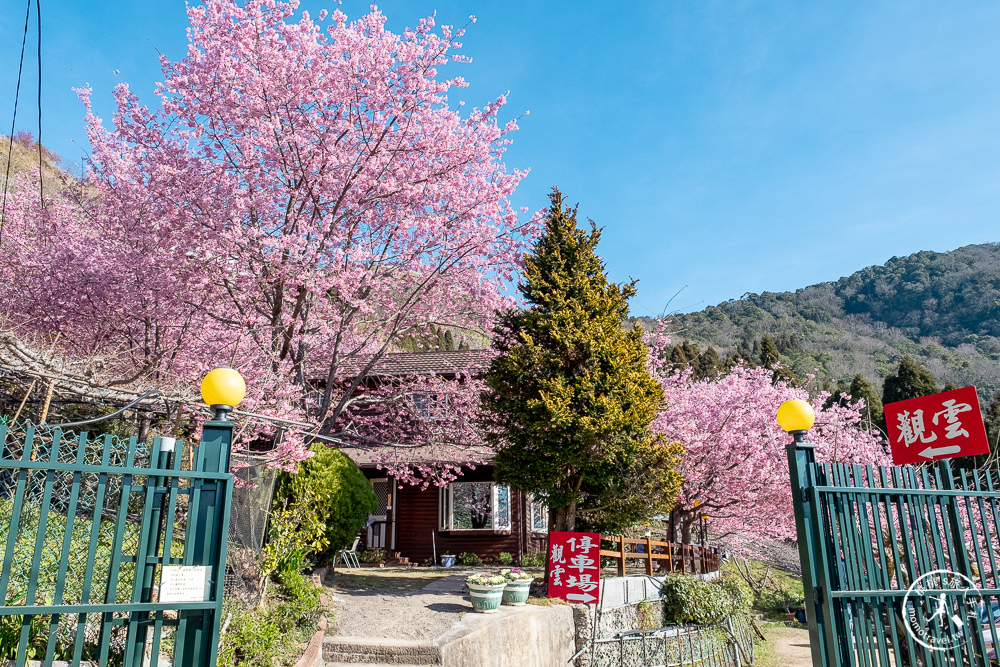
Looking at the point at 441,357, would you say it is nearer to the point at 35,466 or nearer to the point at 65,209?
the point at 65,209

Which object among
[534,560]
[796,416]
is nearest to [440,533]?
[534,560]

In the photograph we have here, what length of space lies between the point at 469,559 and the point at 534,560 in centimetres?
175

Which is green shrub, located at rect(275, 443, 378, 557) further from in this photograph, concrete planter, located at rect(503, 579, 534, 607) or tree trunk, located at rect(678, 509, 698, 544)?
tree trunk, located at rect(678, 509, 698, 544)

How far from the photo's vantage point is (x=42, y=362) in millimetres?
6164

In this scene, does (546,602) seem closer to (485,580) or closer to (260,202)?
(485,580)

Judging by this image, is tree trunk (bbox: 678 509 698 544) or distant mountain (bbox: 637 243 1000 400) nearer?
tree trunk (bbox: 678 509 698 544)

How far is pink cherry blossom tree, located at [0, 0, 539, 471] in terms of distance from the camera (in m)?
8.83

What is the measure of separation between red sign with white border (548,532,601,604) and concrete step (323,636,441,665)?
3.55 meters

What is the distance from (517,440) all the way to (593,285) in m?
3.39

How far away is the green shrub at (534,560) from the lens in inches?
667

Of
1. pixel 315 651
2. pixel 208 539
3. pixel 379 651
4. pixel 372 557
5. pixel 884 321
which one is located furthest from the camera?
pixel 884 321

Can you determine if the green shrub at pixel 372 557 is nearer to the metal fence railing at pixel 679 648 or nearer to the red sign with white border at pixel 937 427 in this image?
the metal fence railing at pixel 679 648

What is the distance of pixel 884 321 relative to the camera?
82.4m

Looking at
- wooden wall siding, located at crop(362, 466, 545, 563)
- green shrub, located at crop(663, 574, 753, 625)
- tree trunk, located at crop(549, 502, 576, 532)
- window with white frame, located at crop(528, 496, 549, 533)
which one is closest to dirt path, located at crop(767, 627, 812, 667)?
green shrub, located at crop(663, 574, 753, 625)
